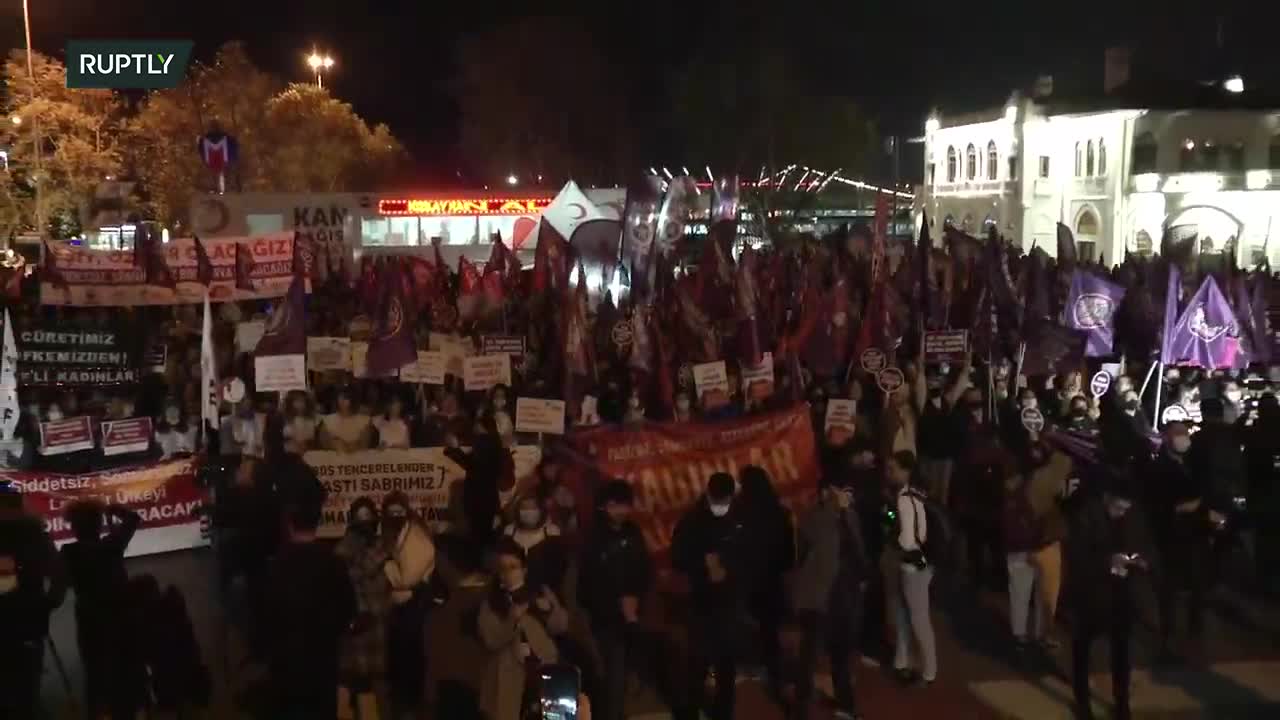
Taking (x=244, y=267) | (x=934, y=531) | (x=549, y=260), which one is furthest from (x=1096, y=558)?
(x=244, y=267)

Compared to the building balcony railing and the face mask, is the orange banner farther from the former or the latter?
the building balcony railing

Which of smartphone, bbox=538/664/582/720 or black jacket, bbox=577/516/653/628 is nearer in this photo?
smartphone, bbox=538/664/582/720

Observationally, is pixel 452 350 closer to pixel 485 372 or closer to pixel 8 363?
pixel 485 372

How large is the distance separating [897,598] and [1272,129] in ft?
160

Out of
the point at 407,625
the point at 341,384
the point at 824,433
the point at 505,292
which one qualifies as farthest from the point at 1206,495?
the point at 505,292

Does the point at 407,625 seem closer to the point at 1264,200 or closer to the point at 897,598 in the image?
the point at 897,598

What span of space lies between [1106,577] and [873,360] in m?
5.46

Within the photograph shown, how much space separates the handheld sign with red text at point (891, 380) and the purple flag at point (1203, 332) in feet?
12.2

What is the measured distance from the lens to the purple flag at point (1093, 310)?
14328 mm

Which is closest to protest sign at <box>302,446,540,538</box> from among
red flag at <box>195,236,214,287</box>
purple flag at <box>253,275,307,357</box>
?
purple flag at <box>253,275,307,357</box>

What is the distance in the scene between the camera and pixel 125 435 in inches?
423

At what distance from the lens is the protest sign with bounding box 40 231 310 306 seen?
12.5 m

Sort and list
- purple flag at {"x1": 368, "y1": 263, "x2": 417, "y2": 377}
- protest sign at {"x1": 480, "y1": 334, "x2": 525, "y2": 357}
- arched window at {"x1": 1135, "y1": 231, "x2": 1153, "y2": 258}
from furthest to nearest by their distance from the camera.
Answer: arched window at {"x1": 1135, "y1": 231, "x2": 1153, "y2": 258} → protest sign at {"x1": 480, "y1": 334, "x2": 525, "y2": 357} → purple flag at {"x1": 368, "y1": 263, "x2": 417, "y2": 377}

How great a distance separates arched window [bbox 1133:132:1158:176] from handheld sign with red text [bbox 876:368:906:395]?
137ft
